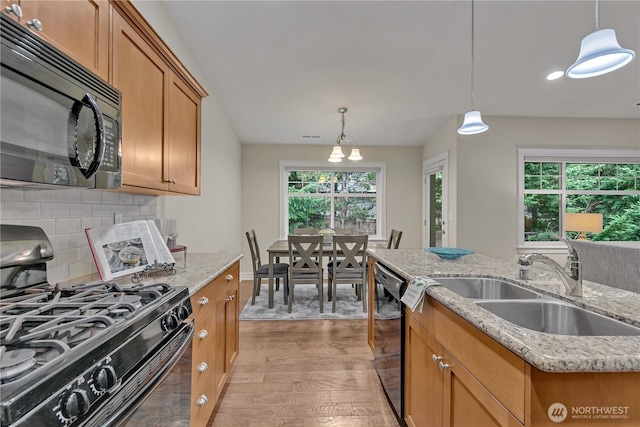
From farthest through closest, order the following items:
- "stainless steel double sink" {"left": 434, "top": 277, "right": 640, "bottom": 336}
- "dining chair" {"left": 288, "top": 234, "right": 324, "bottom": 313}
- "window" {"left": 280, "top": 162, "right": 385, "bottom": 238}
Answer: "window" {"left": 280, "top": 162, "right": 385, "bottom": 238} → "dining chair" {"left": 288, "top": 234, "right": 324, "bottom": 313} → "stainless steel double sink" {"left": 434, "top": 277, "right": 640, "bottom": 336}

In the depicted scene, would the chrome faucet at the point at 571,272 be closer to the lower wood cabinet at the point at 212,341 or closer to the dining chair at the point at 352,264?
the lower wood cabinet at the point at 212,341

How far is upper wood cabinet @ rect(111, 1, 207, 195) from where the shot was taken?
4.35 ft

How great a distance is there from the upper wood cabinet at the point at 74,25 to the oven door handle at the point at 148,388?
1.11 m

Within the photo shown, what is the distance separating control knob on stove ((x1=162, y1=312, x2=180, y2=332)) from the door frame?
4099mm

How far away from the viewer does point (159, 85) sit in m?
1.64

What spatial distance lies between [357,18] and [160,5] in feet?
5.30

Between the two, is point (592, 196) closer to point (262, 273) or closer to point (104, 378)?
point (262, 273)

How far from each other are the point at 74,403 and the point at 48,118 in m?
0.80

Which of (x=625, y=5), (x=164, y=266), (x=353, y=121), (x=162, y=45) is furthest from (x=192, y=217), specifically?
(x=625, y=5)

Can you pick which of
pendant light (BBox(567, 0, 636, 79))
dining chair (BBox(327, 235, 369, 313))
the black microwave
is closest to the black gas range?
the black microwave

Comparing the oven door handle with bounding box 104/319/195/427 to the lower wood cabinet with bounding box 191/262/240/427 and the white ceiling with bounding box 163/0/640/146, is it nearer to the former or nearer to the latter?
the lower wood cabinet with bounding box 191/262/240/427

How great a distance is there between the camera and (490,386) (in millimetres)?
864

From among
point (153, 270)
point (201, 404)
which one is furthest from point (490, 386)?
point (153, 270)

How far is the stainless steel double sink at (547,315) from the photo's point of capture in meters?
0.98
